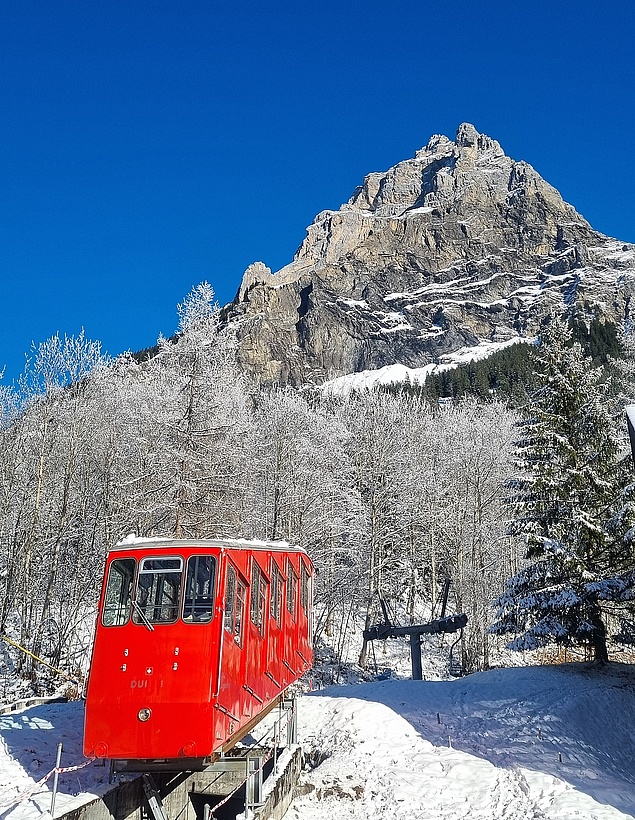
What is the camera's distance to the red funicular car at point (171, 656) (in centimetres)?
873

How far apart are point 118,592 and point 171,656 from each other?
4.39ft

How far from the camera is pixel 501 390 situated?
282ft

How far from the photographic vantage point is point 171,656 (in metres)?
8.99

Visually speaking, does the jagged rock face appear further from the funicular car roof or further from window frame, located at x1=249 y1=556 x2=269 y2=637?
the funicular car roof

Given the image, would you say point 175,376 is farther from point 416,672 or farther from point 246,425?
point 416,672

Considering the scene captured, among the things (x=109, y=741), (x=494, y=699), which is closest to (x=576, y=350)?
(x=494, y=699)

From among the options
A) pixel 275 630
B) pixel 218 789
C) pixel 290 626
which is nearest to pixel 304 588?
pixel 290 626

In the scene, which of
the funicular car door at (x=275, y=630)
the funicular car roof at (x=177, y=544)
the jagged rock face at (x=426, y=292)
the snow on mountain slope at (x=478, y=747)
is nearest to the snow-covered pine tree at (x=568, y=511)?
the snow on mountain slope at (x=478, y=747)

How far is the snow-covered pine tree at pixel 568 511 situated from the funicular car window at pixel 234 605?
8.75m

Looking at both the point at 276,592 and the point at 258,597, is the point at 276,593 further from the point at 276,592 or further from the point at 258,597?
the point at 258,597

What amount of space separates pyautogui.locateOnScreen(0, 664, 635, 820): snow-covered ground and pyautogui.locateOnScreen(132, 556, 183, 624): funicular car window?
2503mm

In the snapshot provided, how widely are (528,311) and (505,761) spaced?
552 ft

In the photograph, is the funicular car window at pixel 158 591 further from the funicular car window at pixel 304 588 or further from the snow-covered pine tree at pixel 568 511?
the snow-covered pine tree at pixel 568 511

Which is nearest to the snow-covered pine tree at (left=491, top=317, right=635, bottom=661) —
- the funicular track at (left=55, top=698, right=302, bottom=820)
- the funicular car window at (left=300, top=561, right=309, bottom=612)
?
the funicular car window at (left=300, top=561, right=309, bottom=612)
